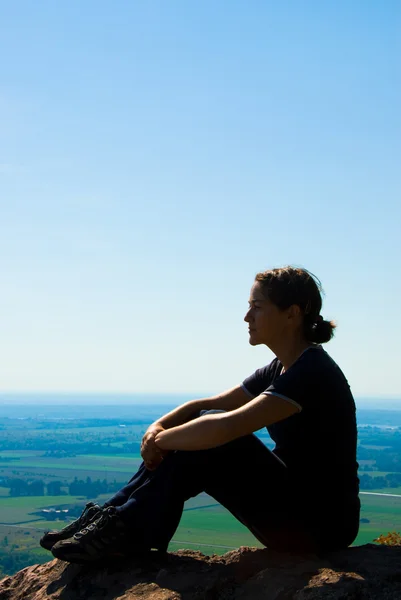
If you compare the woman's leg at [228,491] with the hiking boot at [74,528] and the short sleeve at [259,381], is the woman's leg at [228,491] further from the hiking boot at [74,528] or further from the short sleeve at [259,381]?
the short sleeve at [259,381]

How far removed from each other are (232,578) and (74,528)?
3.62 feet

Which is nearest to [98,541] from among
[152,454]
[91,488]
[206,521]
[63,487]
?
[152,454]

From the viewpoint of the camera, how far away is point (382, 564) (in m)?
4.16

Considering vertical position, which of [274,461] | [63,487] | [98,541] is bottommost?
[63,487]

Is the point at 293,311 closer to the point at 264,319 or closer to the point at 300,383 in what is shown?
A: the point at 264,319

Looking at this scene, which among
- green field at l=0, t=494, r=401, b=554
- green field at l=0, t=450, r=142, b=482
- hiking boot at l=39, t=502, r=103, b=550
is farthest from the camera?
green field at l=0, t=450, r=142, b=482

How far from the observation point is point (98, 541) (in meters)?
4.52

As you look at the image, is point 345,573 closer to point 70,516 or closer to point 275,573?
point 275,573

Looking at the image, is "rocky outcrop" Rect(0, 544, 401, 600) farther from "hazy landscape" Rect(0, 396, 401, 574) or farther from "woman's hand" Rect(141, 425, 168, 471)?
"hazy landscape" Rect(0, 396, 401, 574)

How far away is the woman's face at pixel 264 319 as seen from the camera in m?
4.53

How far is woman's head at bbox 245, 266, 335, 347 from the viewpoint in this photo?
4508 millimetres

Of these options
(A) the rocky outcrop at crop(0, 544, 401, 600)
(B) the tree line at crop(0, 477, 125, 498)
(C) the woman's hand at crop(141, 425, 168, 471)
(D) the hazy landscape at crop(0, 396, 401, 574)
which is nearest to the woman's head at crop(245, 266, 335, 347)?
(C) the woman's hand at crop(141, 425, 168, 471)

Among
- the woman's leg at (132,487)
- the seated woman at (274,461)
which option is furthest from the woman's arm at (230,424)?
the woman's leg at (132,487)

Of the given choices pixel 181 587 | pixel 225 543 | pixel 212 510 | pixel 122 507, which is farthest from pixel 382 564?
pixel 212 510
